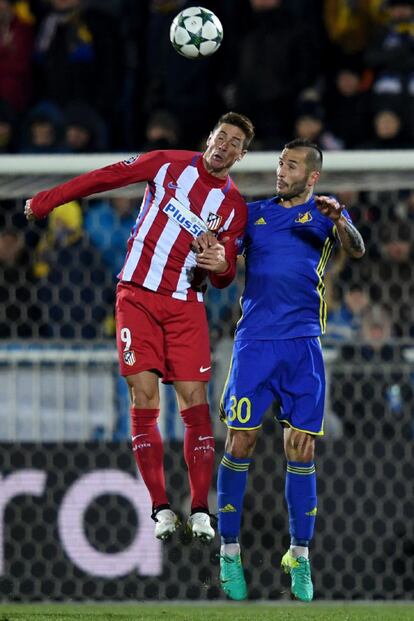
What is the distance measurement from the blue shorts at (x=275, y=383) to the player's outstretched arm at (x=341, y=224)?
517 mm

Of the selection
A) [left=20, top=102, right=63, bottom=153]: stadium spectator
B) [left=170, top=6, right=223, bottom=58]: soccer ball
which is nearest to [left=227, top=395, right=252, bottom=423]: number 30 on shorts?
[left=170, top=6, right=223, bottom=58]: soccer ball

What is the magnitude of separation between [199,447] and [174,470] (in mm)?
1238

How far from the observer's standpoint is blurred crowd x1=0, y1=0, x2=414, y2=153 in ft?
36.7

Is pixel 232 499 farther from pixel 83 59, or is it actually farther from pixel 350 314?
pixel 83 59

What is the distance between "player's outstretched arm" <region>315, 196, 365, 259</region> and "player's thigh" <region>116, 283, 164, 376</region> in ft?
3.22

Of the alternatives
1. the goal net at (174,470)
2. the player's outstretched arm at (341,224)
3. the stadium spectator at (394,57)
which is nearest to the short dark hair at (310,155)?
the player's outstretched arm at (341,224)

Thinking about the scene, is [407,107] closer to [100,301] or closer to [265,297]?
[100,301]

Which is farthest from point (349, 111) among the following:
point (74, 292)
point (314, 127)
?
point (74, 292)

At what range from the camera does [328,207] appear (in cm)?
675

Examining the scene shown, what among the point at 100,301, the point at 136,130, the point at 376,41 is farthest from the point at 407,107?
the point at 100,301

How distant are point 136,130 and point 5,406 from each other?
4383mm

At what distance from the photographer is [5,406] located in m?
8.28

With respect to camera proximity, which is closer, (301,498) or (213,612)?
(301,498)

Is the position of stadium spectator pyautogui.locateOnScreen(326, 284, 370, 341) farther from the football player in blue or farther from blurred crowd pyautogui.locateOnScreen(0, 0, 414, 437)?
the football player in blue
